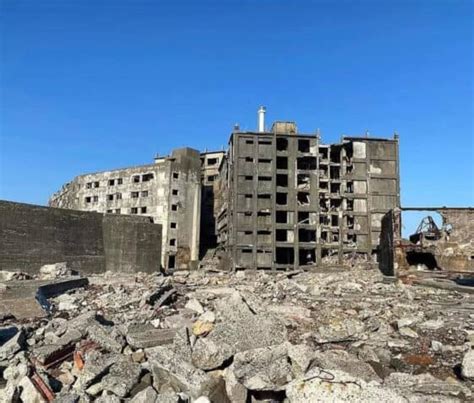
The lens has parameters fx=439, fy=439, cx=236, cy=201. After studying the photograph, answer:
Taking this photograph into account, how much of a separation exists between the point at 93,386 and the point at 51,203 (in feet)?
205

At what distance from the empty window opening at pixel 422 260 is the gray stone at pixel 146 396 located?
22351 millimetres

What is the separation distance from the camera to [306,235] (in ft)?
131

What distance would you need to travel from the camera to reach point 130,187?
4638cm

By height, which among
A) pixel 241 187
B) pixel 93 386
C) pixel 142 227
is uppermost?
pixel 241 187

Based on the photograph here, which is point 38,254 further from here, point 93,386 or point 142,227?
point 93,386

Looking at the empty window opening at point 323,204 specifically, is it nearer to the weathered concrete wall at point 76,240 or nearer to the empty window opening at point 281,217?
the empty window opening at point 281,217

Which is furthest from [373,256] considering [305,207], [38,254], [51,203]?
[51,203]

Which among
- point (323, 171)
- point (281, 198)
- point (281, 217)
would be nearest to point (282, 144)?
point (323, 171)

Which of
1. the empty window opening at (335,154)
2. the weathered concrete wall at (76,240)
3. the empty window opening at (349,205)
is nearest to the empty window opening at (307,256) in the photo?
the empty window opening at (349,205)

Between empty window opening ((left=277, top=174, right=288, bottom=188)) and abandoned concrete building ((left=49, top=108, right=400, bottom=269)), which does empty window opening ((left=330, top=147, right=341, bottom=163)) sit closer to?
abandoned concrete building ((left=49, top=108, right=400, bottom=269))

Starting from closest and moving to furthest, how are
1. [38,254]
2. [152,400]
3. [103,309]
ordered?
1. [152,400]
2. [103,309]
3. [38,254]

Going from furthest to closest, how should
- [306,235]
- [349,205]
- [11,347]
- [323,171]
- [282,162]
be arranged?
1. [323,171]
2. [349,205]
3. [282,162]
4. [306,235]
5. [11,347]

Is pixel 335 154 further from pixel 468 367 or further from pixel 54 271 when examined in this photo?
pixel 468 367

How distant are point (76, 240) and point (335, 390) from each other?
96.3 ft
